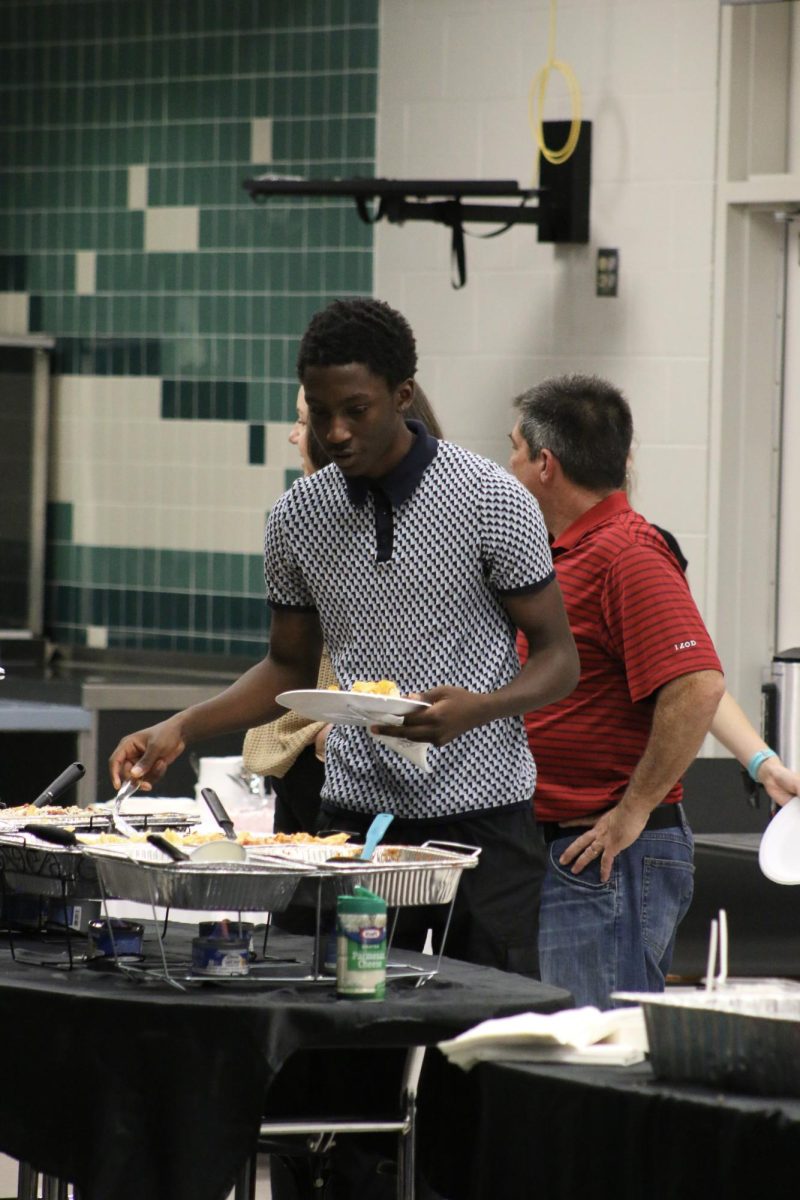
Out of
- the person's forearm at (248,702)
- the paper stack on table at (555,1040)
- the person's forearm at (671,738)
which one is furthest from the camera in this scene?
the person's forearm at (671,738)

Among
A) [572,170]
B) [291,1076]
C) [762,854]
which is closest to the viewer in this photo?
[291,1076]

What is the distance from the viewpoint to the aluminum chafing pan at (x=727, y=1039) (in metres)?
1.94

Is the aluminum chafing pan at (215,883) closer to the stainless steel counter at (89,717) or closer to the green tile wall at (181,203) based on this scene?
the stainless steel counter at (89,717)

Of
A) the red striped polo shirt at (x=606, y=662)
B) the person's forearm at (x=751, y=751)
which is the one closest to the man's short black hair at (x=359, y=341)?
the red striped polo shirt at (x=606, y=662)

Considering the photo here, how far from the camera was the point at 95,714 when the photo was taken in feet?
17.6

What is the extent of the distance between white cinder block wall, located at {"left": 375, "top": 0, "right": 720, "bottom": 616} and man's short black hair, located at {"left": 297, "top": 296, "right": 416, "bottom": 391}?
9.25 ft

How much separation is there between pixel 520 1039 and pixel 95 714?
338 centimetres

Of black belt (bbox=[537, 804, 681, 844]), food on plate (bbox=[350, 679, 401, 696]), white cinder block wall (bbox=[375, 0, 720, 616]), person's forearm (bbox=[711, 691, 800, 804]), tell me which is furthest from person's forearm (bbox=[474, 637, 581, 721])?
white cinder block wall (bbox=[375, 0, 720, 616])

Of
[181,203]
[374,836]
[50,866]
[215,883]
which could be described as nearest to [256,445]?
[181,203]

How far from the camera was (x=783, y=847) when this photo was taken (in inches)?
129

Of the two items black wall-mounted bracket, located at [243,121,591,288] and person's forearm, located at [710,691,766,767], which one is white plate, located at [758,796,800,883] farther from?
black wall-mounted bracket, located at [243,121,591,288]

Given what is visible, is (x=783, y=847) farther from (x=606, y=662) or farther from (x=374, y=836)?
(x=374, y=836)

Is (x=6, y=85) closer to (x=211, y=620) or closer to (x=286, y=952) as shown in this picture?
(x=211, y=620)

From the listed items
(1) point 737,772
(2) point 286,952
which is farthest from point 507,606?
(1) point 737,772
